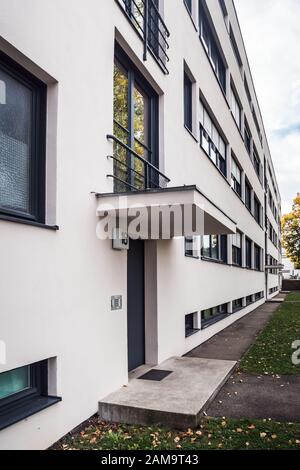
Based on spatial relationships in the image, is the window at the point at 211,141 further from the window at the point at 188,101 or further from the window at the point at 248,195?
the window at the point at 248,195

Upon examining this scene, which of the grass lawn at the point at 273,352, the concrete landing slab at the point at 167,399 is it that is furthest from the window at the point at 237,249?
the concrete landing slab at the point at 167,399

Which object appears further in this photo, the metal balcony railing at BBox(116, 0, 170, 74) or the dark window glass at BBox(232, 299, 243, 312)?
the dark window glass at BBox(232, 299, 243, 312)

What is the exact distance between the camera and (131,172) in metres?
6.96

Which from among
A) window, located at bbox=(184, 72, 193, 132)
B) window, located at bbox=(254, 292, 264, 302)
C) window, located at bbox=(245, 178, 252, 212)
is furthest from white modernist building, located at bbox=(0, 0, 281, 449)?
window, located at bbox=(254, 292, 264, 302)

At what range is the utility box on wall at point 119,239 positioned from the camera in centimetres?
583

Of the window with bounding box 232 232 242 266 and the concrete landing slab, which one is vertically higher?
the window with bounding box 232 232 242 266

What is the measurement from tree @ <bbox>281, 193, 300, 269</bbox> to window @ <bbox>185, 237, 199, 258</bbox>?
4926 centimetres

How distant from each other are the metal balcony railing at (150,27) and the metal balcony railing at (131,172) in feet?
5.61

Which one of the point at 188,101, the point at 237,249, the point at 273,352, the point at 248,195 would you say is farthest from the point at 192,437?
the point at 248,195

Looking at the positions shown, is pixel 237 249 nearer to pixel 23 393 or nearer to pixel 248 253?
pixel 248 253

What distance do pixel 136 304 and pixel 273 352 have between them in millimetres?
3853

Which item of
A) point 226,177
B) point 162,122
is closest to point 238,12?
point 226,177

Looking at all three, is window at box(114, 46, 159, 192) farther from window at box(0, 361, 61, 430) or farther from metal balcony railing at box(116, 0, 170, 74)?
window at box(0, 361, 61, 430)

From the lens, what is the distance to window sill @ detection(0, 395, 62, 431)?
12.4 ft
